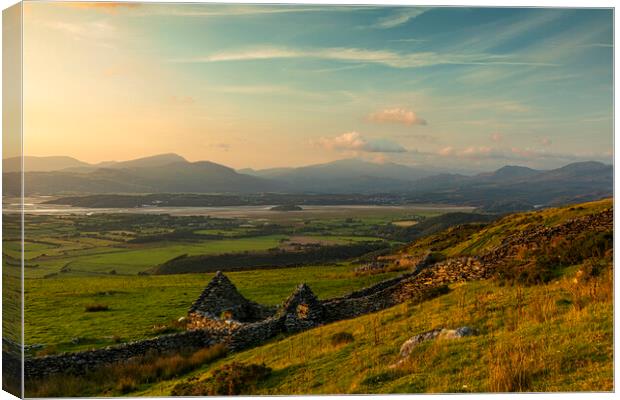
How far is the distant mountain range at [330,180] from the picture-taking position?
17.2 m

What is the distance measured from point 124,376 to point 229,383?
3.26 meters

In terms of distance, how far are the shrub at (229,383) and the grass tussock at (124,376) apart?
139 cm

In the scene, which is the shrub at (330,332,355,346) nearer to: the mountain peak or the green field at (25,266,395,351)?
Result: the green field at (25,266,395,351)

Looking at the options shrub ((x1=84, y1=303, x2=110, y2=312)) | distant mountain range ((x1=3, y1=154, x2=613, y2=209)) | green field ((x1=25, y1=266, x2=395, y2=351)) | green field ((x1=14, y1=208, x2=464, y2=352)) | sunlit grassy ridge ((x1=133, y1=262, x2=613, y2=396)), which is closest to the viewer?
sunlit grassy ridge ((x1=133, y1=262, x2=613, y2=396))

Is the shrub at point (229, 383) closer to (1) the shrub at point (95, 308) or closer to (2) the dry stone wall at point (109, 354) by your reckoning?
(2) the dry stone wall at point (109, 354)

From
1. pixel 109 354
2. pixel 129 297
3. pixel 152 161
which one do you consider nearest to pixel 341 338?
pixel 109 354

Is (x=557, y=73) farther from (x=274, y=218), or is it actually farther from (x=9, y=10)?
(x=9, y=10)

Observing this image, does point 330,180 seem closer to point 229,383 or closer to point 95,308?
point 229,383

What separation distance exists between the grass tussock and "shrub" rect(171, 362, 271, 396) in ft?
4.55

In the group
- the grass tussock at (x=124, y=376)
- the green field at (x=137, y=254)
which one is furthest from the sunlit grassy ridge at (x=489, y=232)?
the grass tussock at (x=124, y=376)

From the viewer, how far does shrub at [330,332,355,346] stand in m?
11.9

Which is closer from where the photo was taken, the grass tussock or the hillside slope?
the hillside slope

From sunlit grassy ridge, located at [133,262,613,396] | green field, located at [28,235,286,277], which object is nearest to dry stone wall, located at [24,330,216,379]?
sunlit grassy ridge, located at [133,262,613,396]

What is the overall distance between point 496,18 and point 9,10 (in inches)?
532
